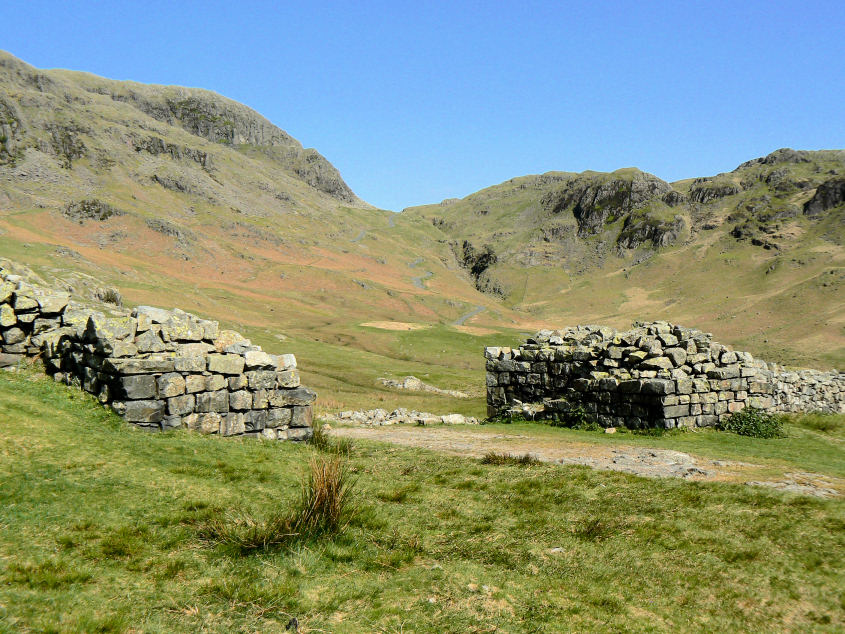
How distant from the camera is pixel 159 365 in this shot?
1225 cm

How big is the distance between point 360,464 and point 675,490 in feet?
21.6

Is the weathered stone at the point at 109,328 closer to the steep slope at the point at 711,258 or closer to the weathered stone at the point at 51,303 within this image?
the weathered stone at the point at 51,303

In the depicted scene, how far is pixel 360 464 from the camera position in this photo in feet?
39.2

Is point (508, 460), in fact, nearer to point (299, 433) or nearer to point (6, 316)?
point (299, 433)

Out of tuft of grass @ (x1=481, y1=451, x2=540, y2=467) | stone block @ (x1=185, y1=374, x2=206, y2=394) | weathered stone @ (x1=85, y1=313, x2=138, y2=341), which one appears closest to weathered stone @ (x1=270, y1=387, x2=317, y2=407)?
stone block @ (x1=185, y1=374, x2=206, y2=394)

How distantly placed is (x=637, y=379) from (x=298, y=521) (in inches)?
615

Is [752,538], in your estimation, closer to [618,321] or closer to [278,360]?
[278,360]

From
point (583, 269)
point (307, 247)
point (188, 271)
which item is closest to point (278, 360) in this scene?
point (188, 271)

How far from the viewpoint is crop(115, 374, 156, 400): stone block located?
11773mm

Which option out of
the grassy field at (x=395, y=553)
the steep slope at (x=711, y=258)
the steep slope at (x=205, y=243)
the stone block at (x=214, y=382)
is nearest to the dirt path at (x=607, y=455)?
the grassy field at (x=395, y=553)

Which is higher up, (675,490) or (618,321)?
(618,321)

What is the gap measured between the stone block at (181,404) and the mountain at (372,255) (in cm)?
1598

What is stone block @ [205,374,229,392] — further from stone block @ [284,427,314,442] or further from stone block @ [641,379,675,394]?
stone block @ [641,379,675,394]

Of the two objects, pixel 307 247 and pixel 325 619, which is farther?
pixel 307 247
